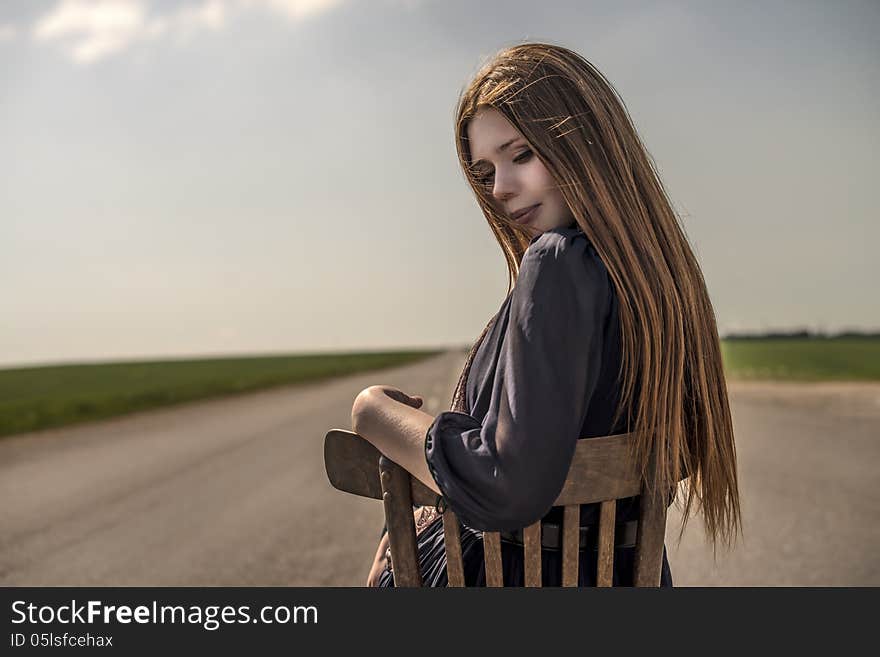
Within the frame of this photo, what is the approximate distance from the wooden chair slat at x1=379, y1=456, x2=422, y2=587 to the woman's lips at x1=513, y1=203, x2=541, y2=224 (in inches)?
20.4

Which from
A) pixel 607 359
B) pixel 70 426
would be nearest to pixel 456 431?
pixel 607 359

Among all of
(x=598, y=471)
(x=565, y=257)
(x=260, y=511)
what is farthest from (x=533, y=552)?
(x=260, y=511)

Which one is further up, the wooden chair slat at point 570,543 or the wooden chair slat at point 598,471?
the wooden chair slat at point 598,471

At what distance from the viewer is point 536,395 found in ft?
4.32

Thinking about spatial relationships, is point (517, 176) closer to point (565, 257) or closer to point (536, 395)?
A: point (565, 257)

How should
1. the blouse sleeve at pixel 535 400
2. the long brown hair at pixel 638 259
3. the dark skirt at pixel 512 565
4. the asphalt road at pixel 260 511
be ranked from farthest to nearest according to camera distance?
the asphalt road at pixel 260 511
the dark skirt at pixel 512 565
the long brown hair at pixel 638 259
the blouse sleeve at pixel 535 400

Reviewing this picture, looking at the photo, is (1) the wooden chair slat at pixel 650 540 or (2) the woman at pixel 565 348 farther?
(1) the wooden chair slat at pixel 650 540

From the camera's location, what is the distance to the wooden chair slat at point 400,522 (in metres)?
1.44

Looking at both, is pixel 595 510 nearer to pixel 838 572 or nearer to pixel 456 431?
pixel 456 431

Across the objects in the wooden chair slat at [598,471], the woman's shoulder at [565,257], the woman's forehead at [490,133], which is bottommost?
the wooden chair slat at [598,471]

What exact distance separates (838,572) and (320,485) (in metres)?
4.62

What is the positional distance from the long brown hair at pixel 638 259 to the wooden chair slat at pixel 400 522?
0.24 metres

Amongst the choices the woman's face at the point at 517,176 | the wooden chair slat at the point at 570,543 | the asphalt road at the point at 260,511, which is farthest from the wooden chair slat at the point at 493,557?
the asphalt road at the point at 260,511

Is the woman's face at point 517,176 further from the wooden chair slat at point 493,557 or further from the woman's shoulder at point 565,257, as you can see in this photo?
the wooden chair slat at point 493,557
